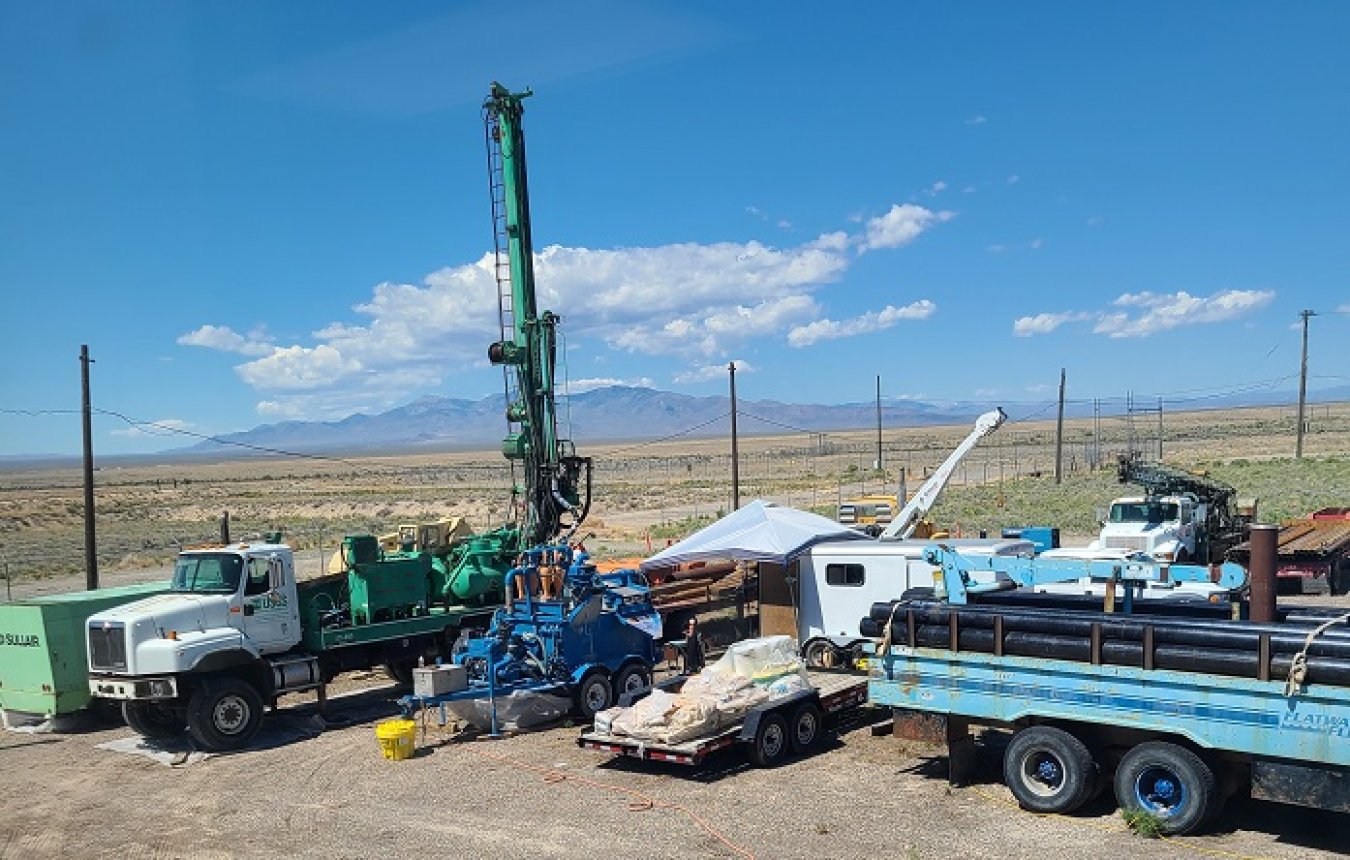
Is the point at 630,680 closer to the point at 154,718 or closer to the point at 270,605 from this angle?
the point at 270,605

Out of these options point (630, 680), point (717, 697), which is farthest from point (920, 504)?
point (717, 697)

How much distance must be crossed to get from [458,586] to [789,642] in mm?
7227

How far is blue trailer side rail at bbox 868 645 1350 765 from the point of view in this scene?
9.27 meters

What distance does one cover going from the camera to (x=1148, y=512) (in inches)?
1076

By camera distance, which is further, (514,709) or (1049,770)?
(514,709)

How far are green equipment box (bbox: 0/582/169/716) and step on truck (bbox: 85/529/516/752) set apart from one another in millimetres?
465

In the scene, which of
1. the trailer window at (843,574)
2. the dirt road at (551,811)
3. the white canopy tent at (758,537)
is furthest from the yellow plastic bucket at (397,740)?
the trailer window at (843,574)

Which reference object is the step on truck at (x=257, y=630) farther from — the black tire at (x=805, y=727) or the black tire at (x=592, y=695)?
the black tire at (x=805, y=727)

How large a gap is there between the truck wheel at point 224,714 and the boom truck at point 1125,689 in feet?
30.5

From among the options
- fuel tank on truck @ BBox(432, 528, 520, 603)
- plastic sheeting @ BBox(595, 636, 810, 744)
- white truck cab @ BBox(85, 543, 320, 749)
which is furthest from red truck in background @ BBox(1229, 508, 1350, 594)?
white truck cab @ BBox(85, 543, 320, 749)

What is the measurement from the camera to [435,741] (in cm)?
1573

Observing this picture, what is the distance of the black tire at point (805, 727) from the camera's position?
13844mm

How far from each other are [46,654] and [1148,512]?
2350 centimetres

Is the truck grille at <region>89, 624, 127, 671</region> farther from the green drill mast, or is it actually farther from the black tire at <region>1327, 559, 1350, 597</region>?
the black tire at <region>1327, 559, 1350, 597</region>
